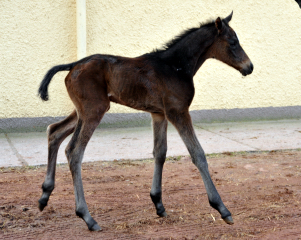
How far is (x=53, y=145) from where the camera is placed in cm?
379

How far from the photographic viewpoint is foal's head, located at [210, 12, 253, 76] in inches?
146

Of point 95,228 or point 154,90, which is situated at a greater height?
point 154,90

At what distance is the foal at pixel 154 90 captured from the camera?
343cm

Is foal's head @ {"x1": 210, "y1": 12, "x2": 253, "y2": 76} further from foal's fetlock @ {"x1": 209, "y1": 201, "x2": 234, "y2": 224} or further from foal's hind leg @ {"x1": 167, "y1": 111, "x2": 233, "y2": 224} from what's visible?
foal's fetlock @ {"x1": 209, "y1": 201, "x2": 234, "y2": 224}

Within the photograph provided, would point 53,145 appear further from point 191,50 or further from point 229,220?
point 229,220

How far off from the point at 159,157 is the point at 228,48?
1226mm

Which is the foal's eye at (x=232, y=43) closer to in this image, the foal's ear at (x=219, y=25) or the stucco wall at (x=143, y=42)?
the foal's ear at (x=219, y=25)

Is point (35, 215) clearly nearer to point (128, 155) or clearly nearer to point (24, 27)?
point (128, 155)

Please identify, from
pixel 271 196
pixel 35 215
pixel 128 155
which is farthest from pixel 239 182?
pixel 35 215

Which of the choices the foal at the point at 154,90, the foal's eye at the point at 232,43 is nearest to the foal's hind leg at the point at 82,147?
the foal at the point at 154,90

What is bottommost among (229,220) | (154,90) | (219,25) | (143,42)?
(229,220)

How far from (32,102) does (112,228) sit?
421 centimetres

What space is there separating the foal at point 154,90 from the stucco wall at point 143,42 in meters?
3.48

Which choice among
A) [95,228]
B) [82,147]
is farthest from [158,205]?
[82,147]
